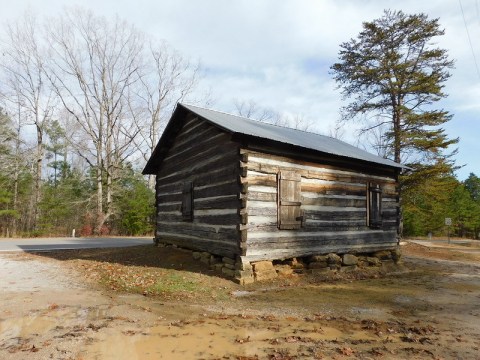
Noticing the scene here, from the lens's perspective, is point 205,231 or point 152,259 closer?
point 205,231

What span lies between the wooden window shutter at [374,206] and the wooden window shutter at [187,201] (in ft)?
22.4

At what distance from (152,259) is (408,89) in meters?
22.1

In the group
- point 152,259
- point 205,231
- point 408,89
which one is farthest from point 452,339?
point 408,89

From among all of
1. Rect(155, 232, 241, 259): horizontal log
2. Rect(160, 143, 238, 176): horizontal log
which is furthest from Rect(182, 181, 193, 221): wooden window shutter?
Rect(155, 232, 241, 259): horizontal log

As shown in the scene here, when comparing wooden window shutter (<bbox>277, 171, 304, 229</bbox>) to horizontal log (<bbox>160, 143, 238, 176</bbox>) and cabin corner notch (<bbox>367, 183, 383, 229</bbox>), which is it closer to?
horizontal log (<bbox>160, 143, 238, 176</bbox>)

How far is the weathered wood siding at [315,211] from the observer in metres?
9.77

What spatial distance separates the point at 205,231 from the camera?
11.4 meters

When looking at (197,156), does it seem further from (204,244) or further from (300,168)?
(300,168)

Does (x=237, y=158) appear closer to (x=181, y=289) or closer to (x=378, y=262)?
(x=181, y=289)

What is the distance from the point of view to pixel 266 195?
10086 mm

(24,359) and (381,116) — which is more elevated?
(381,116)

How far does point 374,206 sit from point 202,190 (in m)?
6.76

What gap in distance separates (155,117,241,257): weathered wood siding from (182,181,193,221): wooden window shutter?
13 centimetres

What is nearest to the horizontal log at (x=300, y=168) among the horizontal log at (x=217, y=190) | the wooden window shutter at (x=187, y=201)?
the horizontal log at (x=217, y=190)
